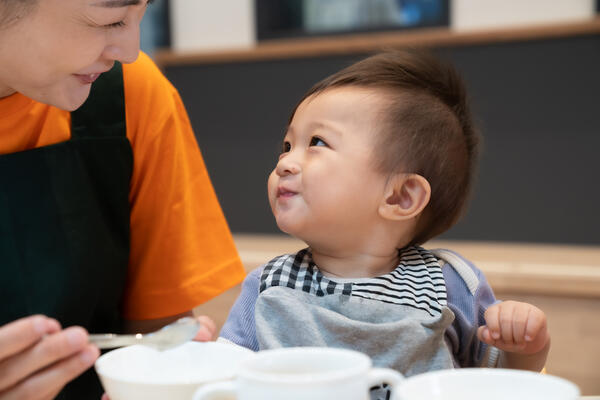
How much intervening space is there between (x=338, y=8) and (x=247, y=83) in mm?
517

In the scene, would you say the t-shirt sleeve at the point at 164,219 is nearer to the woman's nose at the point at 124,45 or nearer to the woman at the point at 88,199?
the woman at the point at 88,199

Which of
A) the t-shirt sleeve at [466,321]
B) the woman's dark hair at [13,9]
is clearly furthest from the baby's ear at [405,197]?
the woman's dark hair at [13,9]

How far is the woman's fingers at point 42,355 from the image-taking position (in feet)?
2.03

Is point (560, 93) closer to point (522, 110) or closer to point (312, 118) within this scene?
point (522, 110)

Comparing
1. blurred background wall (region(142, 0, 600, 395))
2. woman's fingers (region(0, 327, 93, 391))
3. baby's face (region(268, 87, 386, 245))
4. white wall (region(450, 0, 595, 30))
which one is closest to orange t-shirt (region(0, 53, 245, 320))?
baby's face (region(268, 87, 386, 245))

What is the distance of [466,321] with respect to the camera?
0.91m

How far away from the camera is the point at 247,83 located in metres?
2.82

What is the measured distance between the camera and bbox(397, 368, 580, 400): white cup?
50 cm

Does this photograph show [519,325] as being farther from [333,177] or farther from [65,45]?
[65,45]

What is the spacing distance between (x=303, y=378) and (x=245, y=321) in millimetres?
459

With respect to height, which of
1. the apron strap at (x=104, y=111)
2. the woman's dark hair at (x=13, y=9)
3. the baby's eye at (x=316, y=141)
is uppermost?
the woman's dark hair at (x=13, y=9)

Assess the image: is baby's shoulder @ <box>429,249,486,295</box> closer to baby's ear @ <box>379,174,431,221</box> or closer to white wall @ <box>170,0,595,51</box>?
baby's ear @ <box>379,174,431,221</box>

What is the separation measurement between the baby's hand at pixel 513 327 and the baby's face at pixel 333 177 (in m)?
0.22

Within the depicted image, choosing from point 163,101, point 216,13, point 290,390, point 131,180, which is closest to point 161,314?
point 131,180
